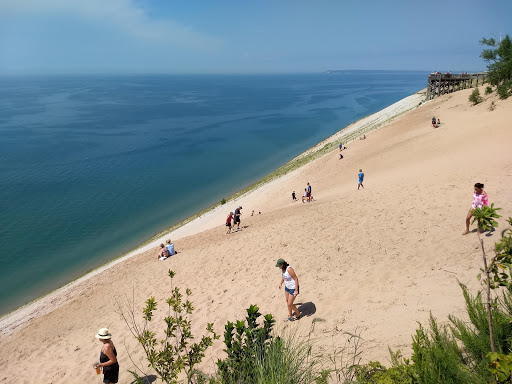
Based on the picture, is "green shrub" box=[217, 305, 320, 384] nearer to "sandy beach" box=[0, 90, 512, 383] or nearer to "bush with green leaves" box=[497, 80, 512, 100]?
"sandy beach" box=[0, 90, 512, 383]

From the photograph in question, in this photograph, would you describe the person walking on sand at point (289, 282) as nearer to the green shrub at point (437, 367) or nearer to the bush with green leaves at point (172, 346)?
the bush with green leaves at point (172, 346)

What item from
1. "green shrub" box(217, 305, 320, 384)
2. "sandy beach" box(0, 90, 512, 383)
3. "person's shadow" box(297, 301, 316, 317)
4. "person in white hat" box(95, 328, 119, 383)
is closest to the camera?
"green shrub" box(217, 305, 320, 384)

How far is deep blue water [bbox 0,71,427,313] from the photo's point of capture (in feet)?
80.4

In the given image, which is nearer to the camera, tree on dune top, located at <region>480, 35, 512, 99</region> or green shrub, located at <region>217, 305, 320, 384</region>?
green shrub, located at <region>217, 305, 320, 384</region>

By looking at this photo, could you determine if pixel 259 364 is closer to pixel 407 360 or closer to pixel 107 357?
pixel 407 360

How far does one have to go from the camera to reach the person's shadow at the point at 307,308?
831 centimetres

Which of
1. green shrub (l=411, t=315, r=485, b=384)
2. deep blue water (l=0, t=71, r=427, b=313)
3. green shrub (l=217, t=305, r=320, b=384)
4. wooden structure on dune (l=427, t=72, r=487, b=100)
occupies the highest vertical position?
wooden structure on dune (l=427, t=72, r=487, b=100)

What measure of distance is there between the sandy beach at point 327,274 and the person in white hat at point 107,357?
63.1 inches

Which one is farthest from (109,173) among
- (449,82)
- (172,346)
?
(449,82)

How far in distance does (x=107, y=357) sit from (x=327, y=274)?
5916 mm

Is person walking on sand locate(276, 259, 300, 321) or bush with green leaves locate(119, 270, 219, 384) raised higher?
bush with green leaves locate(119, 270, 219, 384)

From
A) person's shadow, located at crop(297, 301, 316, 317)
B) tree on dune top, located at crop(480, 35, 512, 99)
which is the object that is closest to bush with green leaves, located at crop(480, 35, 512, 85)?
tree on dune top, located at crop(480, 35, 512, 99)

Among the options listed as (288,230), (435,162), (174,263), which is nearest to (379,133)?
(435,162)

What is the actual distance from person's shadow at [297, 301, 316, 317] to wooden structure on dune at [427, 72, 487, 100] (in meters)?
42.3
